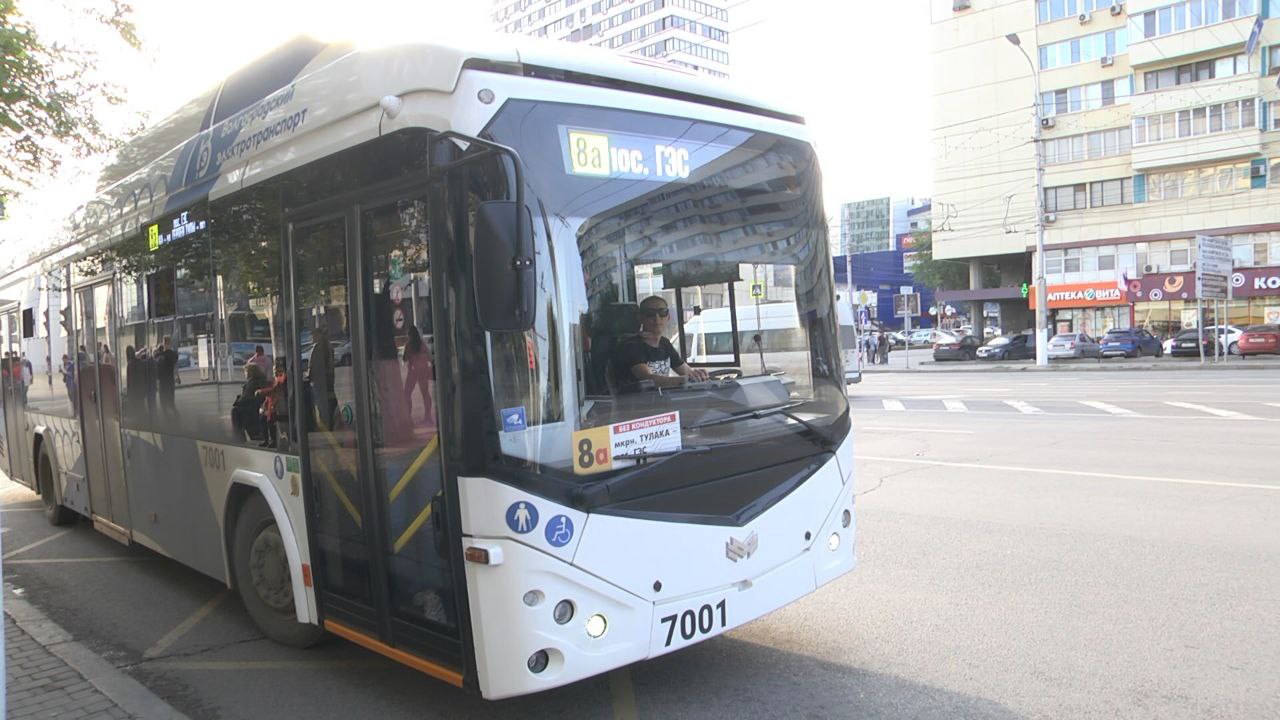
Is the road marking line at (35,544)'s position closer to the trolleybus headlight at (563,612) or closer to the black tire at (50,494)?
the black tire at (50,494)

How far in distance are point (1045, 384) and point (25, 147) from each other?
75.7ft

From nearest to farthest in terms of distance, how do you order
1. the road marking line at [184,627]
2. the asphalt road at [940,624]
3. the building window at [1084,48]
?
the asphalt road at [940,624]
the road marking line at [184,627]
the building window at [1084,48]

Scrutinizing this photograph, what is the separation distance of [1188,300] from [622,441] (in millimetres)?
55454

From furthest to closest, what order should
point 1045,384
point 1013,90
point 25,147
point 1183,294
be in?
point 1013,90, point 1183,294, point 1045,384, point 25,147

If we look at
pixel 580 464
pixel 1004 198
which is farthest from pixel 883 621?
pixel 1004 198

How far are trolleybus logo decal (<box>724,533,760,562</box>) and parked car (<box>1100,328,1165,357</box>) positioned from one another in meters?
41.0

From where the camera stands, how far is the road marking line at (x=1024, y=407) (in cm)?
1606

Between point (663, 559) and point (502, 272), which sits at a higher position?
point (502, 272)

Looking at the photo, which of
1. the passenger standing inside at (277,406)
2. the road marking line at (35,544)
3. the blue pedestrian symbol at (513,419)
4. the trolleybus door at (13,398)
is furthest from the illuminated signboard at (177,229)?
the trolleybus door at (13,398)

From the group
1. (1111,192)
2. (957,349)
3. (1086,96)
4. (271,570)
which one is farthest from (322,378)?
(1086,96)

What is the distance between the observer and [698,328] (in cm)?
417

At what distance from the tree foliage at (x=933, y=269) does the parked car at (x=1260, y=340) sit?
31.2 metres

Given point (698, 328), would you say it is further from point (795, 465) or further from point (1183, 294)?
point (1183, 294)

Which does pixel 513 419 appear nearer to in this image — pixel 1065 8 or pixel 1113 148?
pixel 1113 148
